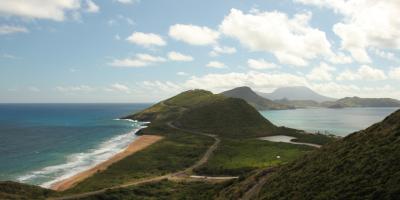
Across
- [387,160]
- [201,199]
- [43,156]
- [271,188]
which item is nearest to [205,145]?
[43,156]

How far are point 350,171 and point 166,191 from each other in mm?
40281

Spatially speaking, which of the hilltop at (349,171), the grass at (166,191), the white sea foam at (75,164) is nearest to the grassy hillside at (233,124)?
the white sea foam at (75,164)

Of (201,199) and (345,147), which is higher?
(345,147)

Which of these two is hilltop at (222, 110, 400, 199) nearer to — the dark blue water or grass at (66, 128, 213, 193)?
grass at (66, 128, 213, 193)

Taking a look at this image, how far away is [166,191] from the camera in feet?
241

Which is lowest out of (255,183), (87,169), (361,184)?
(87,169)

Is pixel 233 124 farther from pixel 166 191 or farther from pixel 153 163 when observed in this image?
pixel 166 191

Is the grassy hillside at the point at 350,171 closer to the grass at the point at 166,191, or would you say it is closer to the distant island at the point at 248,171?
the distant island at the point at 248,171

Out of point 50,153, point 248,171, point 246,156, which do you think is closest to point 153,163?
point 246,156

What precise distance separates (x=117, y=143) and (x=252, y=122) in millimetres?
64701

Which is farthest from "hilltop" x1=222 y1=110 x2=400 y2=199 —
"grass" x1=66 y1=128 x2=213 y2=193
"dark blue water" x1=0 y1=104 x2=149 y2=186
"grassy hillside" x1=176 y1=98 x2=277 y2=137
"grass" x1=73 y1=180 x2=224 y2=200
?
"grassy hillside" x1=176 y1=98 x2=277 y2=137

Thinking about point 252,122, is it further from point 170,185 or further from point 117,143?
point 170,185

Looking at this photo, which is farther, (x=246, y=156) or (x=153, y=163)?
(x=246, y=156)

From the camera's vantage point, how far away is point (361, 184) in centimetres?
3594
